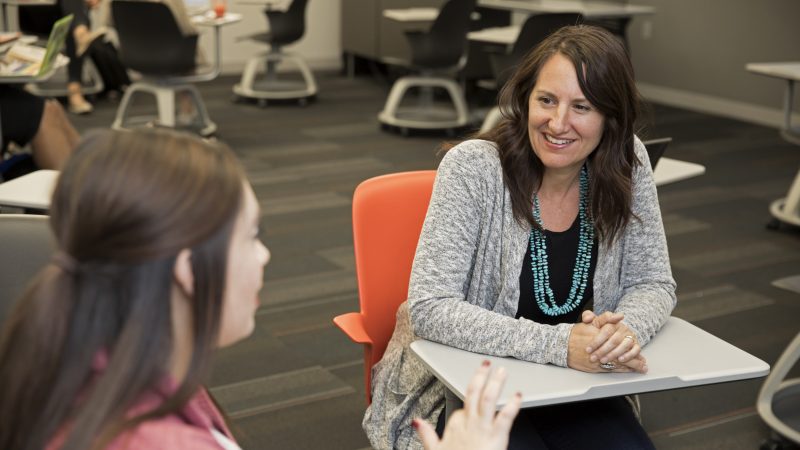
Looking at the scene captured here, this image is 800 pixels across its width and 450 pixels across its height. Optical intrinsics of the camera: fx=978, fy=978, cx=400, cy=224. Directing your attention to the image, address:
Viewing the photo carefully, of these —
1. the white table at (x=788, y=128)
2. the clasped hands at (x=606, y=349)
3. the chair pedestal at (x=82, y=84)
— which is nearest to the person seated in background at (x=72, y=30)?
the chair pedestal at (x=82, y=84)

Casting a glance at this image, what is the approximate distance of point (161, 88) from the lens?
20.5 ft

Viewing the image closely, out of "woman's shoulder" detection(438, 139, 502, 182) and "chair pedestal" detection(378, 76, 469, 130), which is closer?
"woman's shoulder" detection(438, 139, 502, 182)

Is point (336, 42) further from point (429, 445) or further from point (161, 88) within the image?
point (429, 445)

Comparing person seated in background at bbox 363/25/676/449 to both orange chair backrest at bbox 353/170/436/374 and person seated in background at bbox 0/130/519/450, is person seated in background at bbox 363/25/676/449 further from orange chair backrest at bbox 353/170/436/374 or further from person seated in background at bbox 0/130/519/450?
person seated in background at bbox 0/130/519/450

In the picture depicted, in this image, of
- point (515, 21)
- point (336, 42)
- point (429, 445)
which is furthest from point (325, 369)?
point (336, 42)

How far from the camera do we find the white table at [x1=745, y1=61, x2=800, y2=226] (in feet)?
13.7

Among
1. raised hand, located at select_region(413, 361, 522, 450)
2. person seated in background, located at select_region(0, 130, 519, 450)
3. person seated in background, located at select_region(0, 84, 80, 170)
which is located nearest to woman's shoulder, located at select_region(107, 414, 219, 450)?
person seated in background, located at select_region(0, 130, 519, 450)

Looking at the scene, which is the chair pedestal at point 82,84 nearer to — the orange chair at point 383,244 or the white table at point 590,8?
the white table at point 590,8

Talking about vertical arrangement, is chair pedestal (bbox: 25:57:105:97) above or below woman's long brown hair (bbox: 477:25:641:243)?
below

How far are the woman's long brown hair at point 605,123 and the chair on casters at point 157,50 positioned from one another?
4331mm

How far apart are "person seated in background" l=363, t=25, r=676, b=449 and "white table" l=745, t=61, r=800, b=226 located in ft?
7.97

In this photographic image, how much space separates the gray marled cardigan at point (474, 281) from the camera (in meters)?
1.79

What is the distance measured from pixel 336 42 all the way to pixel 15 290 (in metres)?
8.00

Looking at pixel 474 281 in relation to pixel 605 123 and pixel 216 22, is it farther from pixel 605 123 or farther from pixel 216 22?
pixel 216 22
